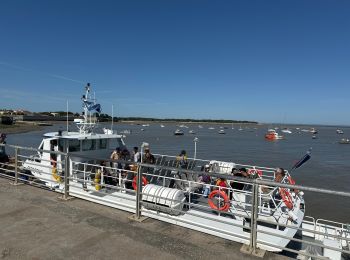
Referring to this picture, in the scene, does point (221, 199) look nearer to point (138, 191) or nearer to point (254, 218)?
point (138, 191)

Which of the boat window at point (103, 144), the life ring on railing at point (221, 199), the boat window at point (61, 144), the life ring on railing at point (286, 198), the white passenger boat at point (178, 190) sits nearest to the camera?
the white passenger boat at point (178, 190)

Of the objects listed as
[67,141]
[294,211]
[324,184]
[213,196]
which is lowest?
[324,184]

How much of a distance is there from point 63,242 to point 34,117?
520 feet

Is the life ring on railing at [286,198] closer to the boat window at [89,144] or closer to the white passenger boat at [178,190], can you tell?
the white passenger boat at [178,190]

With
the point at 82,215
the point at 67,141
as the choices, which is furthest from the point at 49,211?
the point at 67,141

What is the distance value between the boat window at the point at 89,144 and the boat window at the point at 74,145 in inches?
9.4

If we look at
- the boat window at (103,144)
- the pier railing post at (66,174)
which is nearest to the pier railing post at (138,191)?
the pier railing post at (66,174)

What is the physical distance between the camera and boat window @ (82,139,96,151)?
11.7 m

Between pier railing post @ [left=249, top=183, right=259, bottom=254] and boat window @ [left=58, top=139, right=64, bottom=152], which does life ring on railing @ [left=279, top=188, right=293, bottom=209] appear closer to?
pier railing post @ [left=249, top=183, right=259, bottom=254]

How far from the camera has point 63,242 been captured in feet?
14.6

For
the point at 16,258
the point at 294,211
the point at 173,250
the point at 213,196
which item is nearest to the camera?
the point at 16,258

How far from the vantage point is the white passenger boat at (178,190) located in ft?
16.9

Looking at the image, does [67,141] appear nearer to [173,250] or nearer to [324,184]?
[173,250]

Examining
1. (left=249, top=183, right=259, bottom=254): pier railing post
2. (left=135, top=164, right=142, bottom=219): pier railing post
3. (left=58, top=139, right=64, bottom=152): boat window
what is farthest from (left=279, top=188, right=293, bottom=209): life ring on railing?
(left=58, top=139, right=64, bottom=152): boat window
